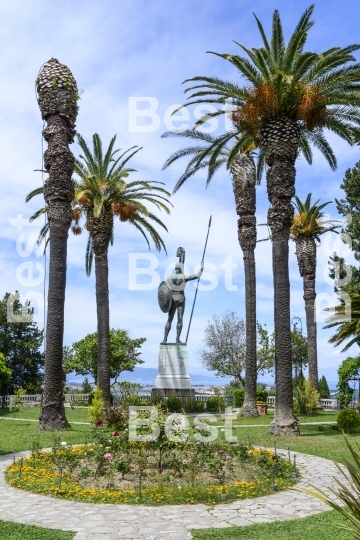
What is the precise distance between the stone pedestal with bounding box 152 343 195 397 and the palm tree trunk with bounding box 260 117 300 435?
10298 mm

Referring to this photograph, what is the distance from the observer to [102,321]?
73.0ft

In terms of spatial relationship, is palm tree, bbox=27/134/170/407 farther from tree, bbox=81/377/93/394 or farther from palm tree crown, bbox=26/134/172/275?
tree, bbox=81/377/93/394

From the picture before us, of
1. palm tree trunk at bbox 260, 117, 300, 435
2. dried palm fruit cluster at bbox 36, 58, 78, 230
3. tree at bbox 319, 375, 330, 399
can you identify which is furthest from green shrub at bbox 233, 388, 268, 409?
dried palm fruit cluster at bbox 36, 58, 78, 230

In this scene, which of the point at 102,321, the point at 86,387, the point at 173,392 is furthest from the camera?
the point at 86,387

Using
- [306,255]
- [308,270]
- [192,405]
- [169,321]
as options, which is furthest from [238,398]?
[306,255]

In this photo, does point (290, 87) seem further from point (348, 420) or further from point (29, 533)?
point (29, 533)

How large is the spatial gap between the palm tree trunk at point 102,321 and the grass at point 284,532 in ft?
52.0

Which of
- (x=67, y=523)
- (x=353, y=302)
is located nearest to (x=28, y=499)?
(x=67, y=523)

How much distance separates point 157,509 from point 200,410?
17.6 m

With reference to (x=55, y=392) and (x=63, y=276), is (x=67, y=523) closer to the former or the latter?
(x=55, y=392)

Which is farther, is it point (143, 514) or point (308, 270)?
point (308, 270)

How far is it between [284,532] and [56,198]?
1303 cm

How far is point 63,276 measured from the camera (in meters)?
17.2

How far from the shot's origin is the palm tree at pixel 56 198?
54.0ft
